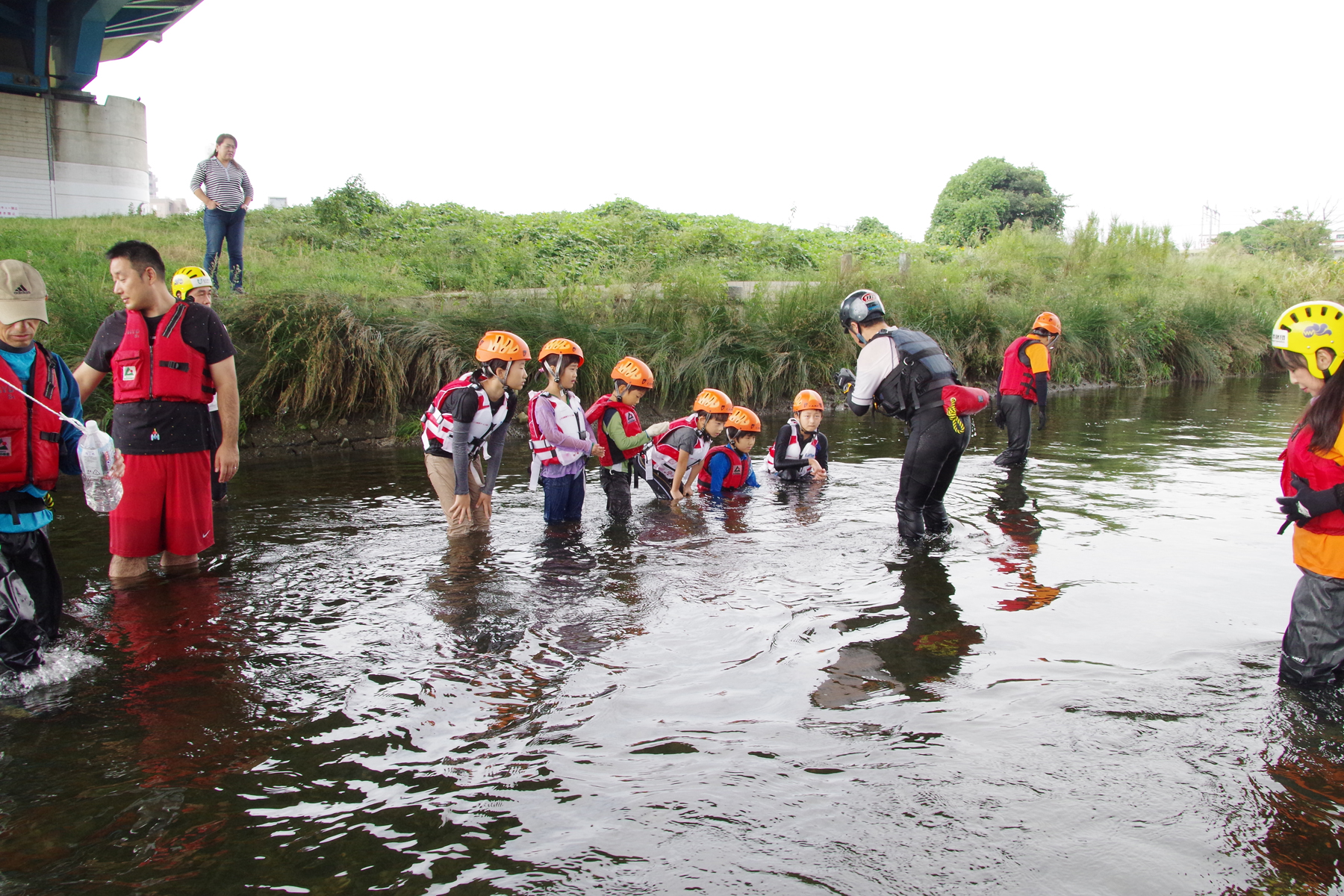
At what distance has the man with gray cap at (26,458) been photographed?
13.3 feet

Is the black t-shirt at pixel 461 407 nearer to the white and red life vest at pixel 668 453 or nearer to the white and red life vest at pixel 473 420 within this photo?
the white and red life vest at pixel 473 420

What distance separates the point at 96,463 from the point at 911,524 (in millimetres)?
5704

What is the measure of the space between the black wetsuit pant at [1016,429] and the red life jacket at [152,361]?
29.7 feet

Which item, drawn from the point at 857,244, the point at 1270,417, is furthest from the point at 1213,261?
the point at 1270,417

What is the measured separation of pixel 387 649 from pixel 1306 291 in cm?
3269

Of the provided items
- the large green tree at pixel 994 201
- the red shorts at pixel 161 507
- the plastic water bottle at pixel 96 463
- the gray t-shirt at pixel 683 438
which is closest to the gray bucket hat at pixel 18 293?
the plastic water bottle at pixel 96 463

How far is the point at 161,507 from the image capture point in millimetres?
5500

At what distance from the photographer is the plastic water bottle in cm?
426

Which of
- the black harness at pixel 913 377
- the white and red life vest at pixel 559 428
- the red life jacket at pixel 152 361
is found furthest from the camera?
the white and red life vest at pixel 559 428

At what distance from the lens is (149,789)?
3484mm

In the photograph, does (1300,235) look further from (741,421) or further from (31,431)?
(31,431)

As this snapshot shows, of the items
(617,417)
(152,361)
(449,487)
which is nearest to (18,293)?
(152,361)

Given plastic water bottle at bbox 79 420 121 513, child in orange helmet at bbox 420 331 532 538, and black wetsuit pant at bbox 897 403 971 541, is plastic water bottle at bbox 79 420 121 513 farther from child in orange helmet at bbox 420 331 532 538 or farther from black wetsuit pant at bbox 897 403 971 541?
black wetsuit pant at bbox 897 403 971 541

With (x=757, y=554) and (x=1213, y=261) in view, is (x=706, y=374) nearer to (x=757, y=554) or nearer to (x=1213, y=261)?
(x=757, y=554)
